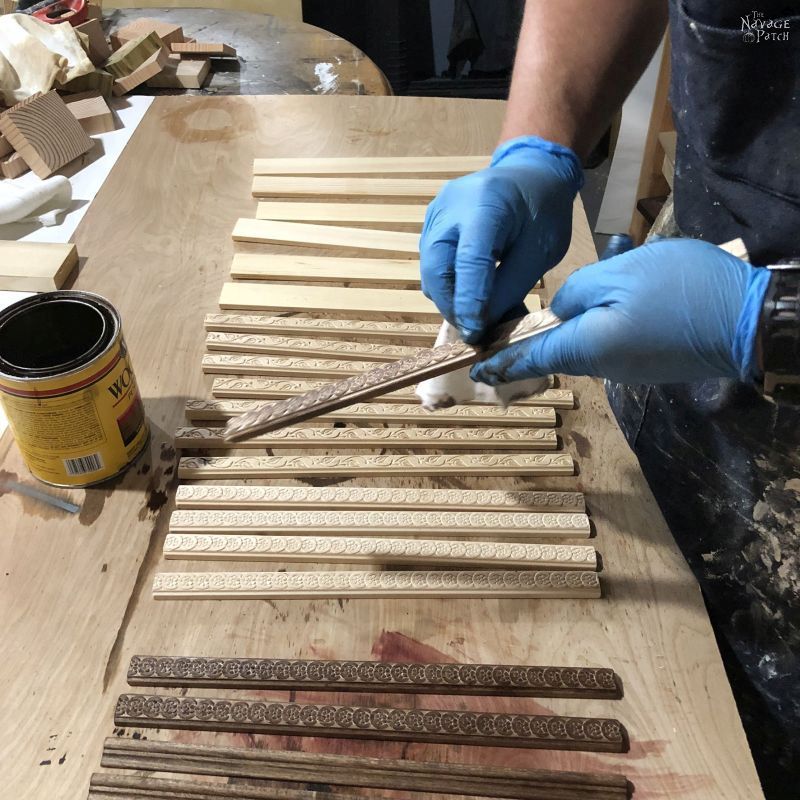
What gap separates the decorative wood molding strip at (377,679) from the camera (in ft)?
3.35

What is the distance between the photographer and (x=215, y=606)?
112 cm

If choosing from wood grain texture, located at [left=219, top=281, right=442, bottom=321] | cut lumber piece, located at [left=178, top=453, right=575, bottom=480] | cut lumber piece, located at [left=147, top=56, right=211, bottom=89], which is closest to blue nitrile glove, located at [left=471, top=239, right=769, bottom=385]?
cut lumber piece, located at [left=178, top=453, right=575, bottom=480]

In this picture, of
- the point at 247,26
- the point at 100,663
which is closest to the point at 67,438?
the point at 100,663

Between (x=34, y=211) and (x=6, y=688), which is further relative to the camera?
(x=34, y=211)

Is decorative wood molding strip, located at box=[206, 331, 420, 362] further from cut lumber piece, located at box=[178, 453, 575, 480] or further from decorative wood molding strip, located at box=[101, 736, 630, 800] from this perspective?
decorative wood molding strip, located at box=[101, 736, 630, 800]

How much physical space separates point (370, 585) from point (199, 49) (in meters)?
2.42

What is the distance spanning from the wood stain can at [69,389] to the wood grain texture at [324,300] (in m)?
0.44

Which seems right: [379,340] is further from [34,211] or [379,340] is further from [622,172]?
[622,172]

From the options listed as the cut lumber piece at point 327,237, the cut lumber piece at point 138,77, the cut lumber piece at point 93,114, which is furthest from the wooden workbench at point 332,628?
the cut lumber piece at point 138,77

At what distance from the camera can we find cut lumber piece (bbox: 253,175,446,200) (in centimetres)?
198

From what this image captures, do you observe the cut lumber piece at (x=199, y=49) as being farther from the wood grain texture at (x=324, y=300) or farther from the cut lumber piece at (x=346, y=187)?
the wood grain texture at (x=324, y=300)

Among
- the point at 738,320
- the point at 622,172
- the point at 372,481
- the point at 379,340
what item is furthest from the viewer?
the point at 622,172

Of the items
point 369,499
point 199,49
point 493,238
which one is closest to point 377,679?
point 369,499

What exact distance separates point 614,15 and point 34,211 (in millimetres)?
1581
